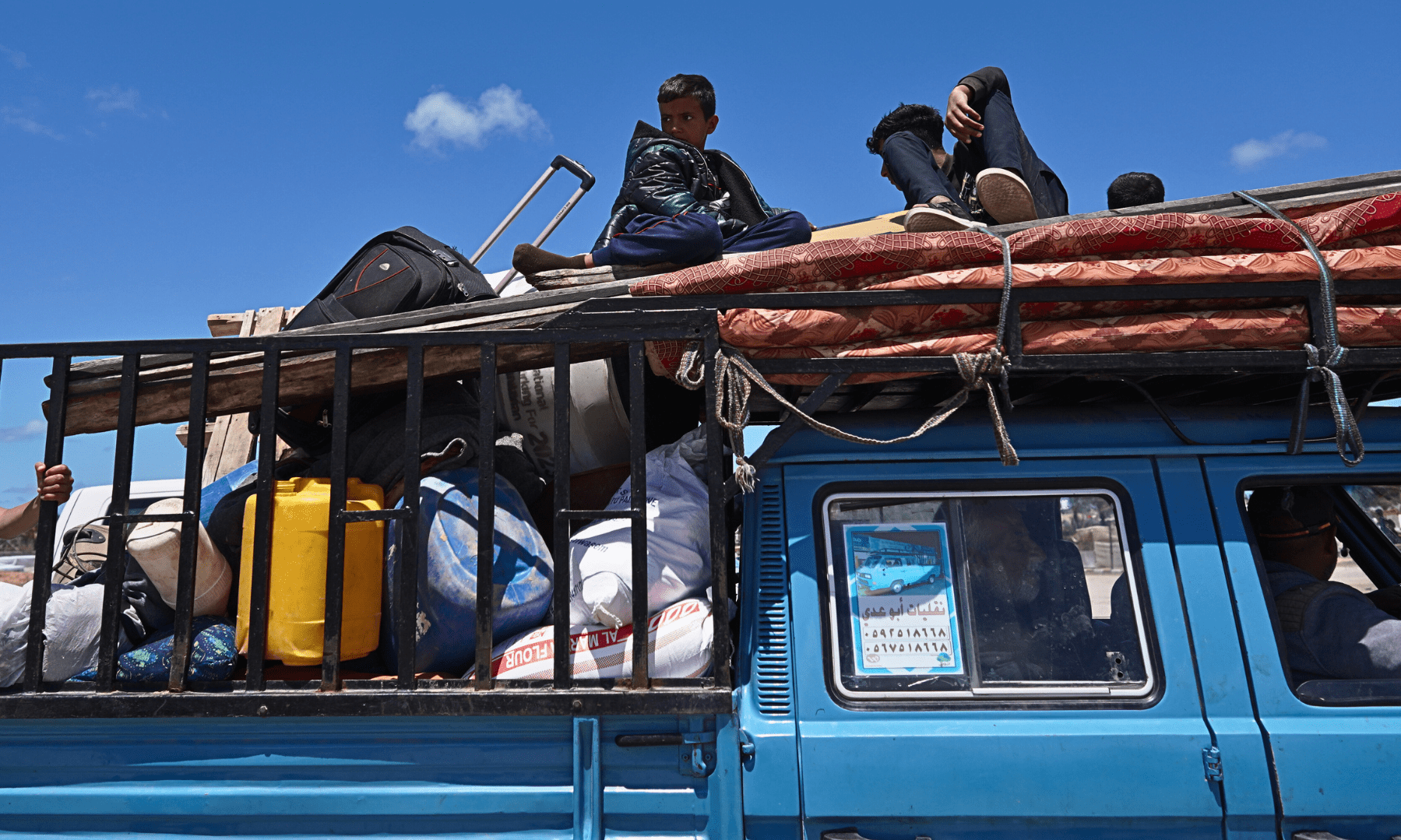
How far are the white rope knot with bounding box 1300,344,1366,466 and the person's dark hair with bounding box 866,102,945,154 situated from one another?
221 centimetres

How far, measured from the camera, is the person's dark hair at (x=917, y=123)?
3.89 metres

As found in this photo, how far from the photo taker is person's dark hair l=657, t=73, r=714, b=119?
3.55m

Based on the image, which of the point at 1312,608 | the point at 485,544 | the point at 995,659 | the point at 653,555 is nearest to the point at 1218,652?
the point at 1312,608

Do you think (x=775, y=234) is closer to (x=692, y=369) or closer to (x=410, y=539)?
(x=692, y=369)

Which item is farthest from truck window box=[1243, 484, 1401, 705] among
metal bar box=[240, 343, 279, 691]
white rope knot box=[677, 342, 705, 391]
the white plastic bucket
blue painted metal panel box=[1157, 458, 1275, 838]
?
metal bar box=[240, 343, 279, 691]

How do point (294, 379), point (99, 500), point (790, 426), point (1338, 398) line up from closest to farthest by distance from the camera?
1. point (1338, 398)
2. point (790, 426)
3. point (294, 379)
4. point (99, 500)

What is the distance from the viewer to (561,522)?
2105mm

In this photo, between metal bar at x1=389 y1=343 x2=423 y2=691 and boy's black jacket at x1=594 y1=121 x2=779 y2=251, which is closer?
metal bar at x1=389 y1=343 x2=423 y2=691

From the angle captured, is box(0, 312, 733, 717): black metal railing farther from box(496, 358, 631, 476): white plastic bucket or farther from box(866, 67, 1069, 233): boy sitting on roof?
box(866, 67, 1069, 233): boy sitting on roof

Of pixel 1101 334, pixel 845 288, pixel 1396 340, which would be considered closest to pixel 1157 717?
pixel 1101 334

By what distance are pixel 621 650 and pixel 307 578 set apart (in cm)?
89

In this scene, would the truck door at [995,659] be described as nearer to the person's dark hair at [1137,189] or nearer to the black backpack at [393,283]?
the black backpack at [393,283]

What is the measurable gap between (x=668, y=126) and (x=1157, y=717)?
9.57 ft

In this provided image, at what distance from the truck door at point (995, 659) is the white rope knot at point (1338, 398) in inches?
18.8
